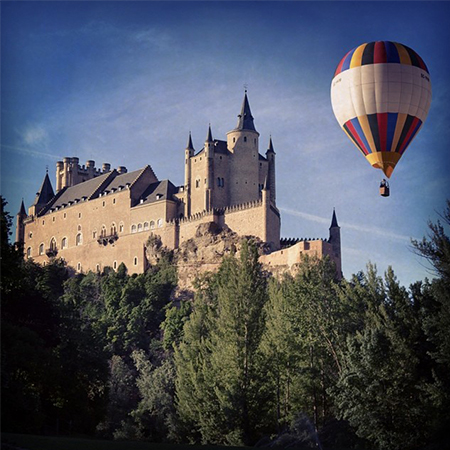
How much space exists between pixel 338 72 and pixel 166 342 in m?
43.7

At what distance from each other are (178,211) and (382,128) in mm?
55523

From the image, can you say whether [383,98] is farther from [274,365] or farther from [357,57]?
[274,365]

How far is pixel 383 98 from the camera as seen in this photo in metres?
36.3

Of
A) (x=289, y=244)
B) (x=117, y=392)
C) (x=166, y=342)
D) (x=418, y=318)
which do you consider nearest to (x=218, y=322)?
(x=418, y=318)

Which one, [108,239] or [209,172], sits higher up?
[209,172]

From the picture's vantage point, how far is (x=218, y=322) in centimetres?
4384

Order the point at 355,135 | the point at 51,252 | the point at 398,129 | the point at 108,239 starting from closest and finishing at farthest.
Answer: the point at 398,129
the point at 355,135
the point at 108,239
the point at 51,252

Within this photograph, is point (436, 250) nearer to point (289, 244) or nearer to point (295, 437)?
point (295, 437)

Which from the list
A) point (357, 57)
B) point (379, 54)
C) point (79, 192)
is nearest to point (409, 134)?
point (379, 54)

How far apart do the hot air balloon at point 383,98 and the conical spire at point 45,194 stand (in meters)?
82.5

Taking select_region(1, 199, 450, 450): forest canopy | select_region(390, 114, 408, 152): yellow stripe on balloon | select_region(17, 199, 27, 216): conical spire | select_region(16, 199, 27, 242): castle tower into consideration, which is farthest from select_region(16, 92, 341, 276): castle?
select_region(390, 114, 408, 152): yellow stripe on balloon

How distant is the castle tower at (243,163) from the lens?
88.6 metres

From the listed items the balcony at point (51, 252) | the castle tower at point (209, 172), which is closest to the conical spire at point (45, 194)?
the balcony at point (51, 252)

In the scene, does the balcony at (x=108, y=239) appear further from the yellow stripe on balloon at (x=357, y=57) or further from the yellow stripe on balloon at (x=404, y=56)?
the yellow stripe on balloon at (x=404, y=56)
